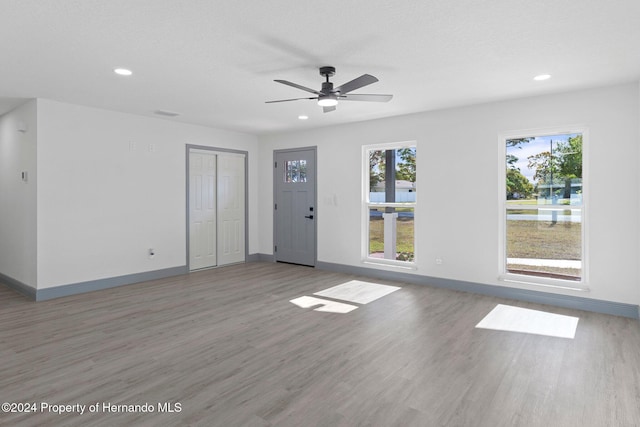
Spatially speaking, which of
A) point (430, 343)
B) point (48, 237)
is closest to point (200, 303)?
point (48, 237)

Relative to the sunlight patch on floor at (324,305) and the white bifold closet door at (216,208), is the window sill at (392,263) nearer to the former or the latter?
the sunlight patch on floor at (324,305)

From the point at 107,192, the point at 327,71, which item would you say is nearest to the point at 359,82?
the point at 327,71

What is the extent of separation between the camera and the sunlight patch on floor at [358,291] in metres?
4.75

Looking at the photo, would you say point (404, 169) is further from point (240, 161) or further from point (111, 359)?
point (111, 359)

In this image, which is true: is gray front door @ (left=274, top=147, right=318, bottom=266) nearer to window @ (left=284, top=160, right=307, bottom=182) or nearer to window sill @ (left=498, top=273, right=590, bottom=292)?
window @ (left=284, top=160, right=307, bottom=182)

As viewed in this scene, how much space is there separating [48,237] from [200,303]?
2.20 metres

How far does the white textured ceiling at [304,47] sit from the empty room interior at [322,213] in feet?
0.09

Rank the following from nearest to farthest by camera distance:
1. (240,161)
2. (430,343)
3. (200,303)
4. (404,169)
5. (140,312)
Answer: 1. (430,343)
2. (140,312)
3. (200,303)
4. (404,169)
5. (240,161)

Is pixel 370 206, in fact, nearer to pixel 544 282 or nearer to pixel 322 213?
pixel 322 213

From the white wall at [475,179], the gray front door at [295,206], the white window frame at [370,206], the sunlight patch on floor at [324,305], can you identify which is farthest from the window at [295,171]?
the sunlight patch on floor at [324,305]

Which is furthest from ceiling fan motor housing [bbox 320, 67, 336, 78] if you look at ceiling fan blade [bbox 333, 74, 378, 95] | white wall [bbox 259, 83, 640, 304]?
white wall [bbox 259, 83, 640, 304]

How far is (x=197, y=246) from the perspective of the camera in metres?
6.56

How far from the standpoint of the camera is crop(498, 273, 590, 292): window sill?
4336mm

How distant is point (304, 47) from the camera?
3080mm
